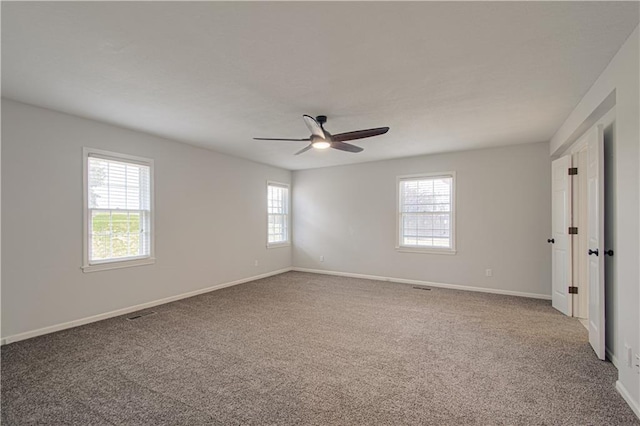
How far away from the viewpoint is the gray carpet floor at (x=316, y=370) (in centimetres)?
201

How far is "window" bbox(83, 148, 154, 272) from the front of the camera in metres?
3.80

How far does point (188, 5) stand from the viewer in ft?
5.59

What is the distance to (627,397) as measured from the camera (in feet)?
6.86

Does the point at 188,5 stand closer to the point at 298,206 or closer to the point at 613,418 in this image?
the point at 613,418

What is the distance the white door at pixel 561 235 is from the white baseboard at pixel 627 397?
2059 millimetres

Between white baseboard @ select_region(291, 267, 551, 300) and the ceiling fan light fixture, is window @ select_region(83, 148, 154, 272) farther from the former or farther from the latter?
white baseboard @ select_region(291, 267, 551, 300)

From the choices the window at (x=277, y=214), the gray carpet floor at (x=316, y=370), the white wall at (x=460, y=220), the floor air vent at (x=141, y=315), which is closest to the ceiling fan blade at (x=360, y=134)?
the gray carpet floor at (x=316, y=370)

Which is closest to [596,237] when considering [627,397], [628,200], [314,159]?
[628,200]

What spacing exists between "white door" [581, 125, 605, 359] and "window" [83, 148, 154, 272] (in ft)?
17.6

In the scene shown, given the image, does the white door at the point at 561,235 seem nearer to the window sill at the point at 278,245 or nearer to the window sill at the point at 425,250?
the window sill at the point at 425,250

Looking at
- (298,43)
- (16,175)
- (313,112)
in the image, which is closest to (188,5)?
(298,43)

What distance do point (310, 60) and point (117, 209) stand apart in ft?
11.2

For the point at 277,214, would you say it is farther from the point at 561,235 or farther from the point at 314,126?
the point at 561,235

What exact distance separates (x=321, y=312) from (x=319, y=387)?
187 cm
